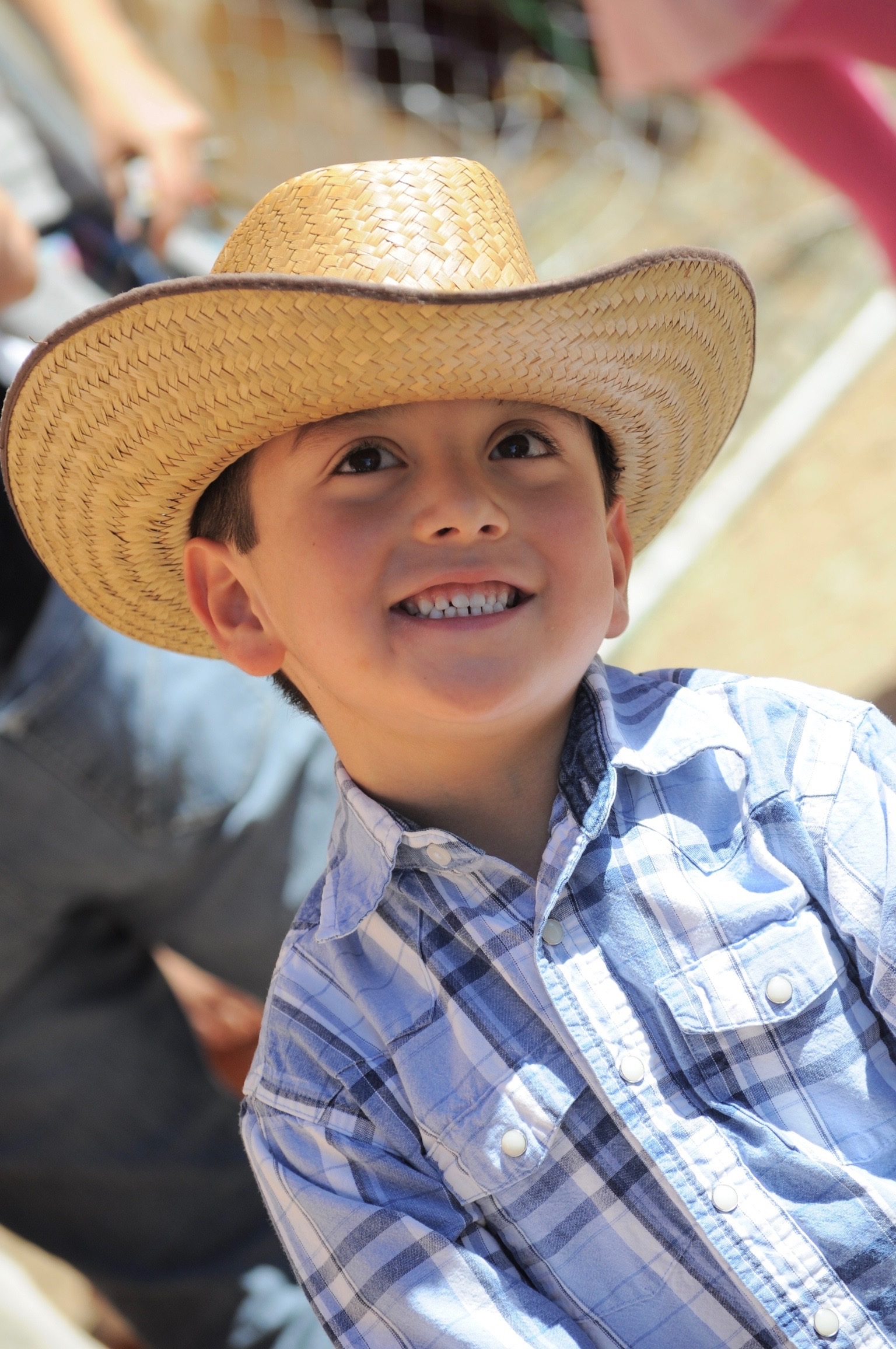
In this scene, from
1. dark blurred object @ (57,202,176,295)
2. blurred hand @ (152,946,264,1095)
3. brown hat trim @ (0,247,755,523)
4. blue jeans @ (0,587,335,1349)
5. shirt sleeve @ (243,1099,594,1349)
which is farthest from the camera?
blurred hand @ (152,946,264,1095)

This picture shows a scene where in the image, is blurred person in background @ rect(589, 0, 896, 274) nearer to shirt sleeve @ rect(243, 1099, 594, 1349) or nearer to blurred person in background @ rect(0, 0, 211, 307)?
blurred person in background @ rect(0, 0, 211, 307)

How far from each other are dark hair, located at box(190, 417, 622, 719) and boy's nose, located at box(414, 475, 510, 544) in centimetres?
20

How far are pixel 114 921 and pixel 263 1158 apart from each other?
80 centimetres

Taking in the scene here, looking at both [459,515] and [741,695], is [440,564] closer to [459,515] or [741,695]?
[459,515]

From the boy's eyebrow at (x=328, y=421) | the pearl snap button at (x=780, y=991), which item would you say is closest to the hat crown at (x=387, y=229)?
the boy's eyebrow at (x=328, y=421)

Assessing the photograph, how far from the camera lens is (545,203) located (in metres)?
4.55

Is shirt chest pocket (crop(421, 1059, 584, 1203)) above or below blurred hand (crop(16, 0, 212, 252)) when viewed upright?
below

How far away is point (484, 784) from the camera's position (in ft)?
4.35

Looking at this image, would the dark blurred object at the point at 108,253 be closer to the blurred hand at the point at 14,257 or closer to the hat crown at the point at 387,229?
the blurred hand at the point at 14,257

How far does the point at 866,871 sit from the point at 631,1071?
29 centimetres

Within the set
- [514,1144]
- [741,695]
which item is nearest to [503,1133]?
[514,1144]

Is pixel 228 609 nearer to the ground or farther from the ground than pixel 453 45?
farther from the ground

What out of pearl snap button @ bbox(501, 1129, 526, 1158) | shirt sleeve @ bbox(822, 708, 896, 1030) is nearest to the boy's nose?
shirt sleeve @ bbox(822, 708, 896, 1030)

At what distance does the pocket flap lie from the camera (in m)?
1.20
